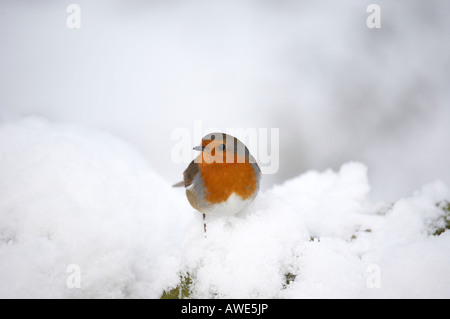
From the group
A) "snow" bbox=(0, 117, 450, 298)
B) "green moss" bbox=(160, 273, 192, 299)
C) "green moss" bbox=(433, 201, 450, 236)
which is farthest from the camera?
"green moss" bbox=(433, 201, 450, 236)

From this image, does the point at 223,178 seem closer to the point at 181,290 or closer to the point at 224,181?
the point at 224,181

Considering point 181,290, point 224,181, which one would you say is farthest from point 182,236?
point 224,181

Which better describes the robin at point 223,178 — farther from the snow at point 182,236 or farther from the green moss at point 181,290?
the green moss at point 181,290

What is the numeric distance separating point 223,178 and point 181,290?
583 millimetres

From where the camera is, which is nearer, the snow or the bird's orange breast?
the snow

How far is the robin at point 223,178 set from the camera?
1.61 meters

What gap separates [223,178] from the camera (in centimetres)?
161

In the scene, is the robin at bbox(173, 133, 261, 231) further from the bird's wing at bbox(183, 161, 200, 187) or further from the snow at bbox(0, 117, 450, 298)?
the snow at bbox(0, 117, 450, 298)

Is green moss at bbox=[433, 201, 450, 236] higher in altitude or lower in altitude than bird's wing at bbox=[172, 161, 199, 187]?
lower

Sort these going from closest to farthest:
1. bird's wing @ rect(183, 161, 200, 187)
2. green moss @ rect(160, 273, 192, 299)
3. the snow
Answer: the snow → green moss @ rect(160, 273, 192, 299) → bird's wing @ rect(183, 161, 200, 187)

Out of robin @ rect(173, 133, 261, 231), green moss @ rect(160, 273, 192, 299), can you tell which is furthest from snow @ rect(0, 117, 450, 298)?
robin @ rect(173, 133, 261, 231)

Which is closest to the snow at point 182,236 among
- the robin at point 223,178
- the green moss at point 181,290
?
the green moss at point 181,290

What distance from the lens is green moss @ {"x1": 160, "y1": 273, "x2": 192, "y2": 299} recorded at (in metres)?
1.58
